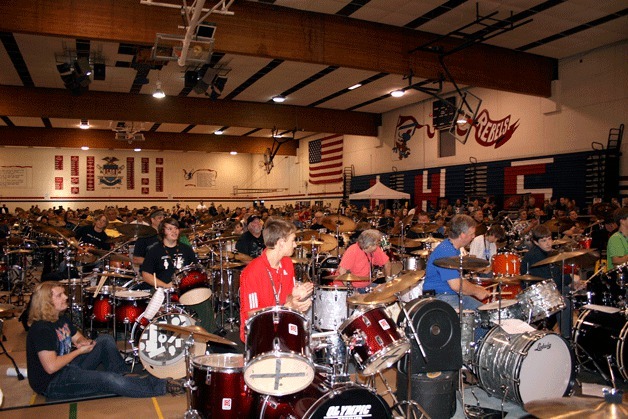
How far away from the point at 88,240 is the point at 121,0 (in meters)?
4.90

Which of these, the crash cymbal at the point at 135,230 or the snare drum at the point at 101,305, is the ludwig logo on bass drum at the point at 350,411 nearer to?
the snare drum at the point at 101,305

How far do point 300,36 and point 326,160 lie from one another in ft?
63.1

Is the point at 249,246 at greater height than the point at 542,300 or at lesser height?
greater

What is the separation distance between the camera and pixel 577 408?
2406mm

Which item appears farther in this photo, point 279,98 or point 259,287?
point 279,98

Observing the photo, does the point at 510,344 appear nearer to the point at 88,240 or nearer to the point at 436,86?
the point at 88,240

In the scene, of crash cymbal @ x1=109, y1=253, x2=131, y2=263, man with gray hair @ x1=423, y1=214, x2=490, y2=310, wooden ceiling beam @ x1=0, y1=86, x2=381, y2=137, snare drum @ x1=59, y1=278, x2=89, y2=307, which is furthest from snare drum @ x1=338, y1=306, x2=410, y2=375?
wooden ceiling beam @ x1=0, y1=86, x2=381, y2=137

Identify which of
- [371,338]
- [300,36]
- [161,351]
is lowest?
[161,351]

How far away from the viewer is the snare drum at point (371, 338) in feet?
15.5

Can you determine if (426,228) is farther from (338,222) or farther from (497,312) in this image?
(497,312)

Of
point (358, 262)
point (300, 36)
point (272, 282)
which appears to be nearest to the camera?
point (272, 282)

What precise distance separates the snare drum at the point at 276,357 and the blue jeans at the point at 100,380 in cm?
282

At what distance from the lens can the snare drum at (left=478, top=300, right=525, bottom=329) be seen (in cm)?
603

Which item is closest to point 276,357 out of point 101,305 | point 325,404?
point 325,404
